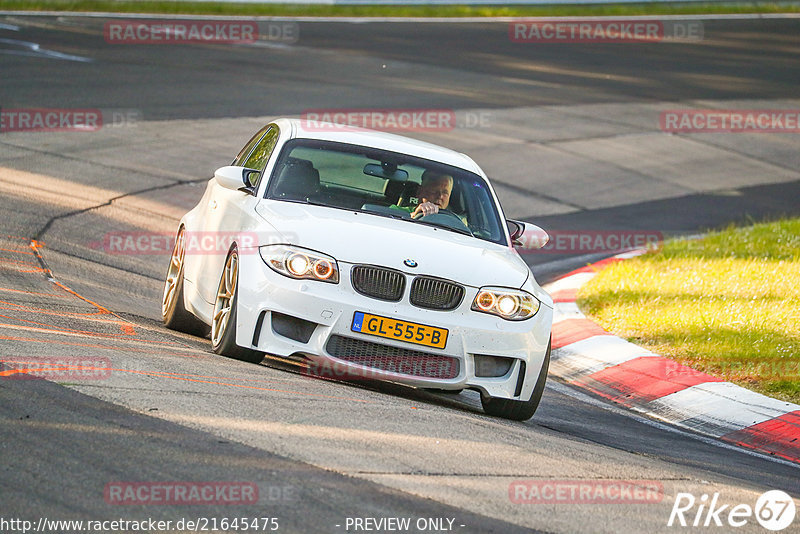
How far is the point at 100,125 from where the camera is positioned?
17.2 meters

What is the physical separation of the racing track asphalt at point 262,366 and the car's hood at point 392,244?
31.1 inches

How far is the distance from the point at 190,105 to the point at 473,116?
202 inches

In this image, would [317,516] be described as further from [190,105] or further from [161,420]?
[190,105]

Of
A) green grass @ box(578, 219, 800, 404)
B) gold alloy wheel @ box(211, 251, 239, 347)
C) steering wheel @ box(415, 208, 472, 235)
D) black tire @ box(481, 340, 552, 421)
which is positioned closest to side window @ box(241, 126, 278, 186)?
gold alloy wheel @ box(211, 251, 239, 347)

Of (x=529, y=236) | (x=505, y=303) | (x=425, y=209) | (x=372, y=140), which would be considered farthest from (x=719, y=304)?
(x=505, y=303)

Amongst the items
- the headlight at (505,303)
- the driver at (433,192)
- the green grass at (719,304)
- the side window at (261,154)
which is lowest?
the green grass at (719,304)

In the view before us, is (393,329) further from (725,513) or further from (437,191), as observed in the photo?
(725,513)

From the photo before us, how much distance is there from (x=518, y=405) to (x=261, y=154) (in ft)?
9.09

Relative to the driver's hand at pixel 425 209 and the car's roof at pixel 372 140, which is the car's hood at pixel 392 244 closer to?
the driver's hand at pixel 425 209

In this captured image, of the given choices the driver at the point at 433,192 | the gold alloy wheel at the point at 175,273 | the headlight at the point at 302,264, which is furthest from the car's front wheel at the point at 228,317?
the driver at the point at 433,192

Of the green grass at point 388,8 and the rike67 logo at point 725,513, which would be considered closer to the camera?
the rike67 logo at point 725,513

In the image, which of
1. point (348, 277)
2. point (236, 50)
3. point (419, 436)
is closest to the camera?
point (419, 436)

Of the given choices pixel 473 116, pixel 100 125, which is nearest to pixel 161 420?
pixel 100 125

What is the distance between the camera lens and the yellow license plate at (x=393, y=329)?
6.69 meters
